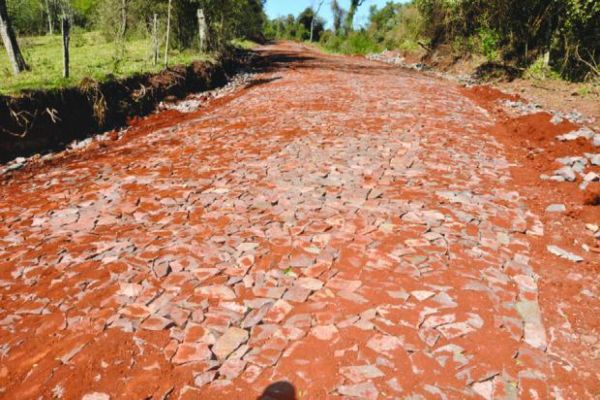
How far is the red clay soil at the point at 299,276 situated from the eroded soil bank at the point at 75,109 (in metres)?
1.19

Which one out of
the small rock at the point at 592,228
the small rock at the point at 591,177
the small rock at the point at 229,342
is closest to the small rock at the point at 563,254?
the small rock at the point at 592,228

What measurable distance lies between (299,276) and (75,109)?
939cm

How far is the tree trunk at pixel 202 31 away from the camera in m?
21.6

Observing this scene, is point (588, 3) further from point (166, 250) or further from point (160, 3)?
point (160, 3)

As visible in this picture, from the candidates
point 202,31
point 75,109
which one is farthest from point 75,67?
point 202,31

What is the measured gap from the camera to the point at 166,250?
5.42 meters

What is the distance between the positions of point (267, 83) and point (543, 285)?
1701 centimetres

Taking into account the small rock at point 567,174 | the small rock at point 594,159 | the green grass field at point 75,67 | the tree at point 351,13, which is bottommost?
the small rock at point 567,174

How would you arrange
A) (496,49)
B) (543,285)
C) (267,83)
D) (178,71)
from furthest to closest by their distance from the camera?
(496,49)
(267,83)
(178,71)
(543,285)

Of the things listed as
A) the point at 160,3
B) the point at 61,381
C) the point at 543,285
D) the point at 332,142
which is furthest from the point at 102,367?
the point at 160,3

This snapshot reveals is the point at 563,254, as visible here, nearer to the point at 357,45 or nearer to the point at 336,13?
the point at 357,45

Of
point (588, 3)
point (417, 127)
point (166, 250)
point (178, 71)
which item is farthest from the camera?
point (178, 71)

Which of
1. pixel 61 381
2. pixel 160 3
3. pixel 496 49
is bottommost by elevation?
pixel 61 381

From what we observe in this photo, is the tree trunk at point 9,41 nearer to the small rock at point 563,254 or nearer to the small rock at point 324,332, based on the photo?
the small rock at point 324,332
